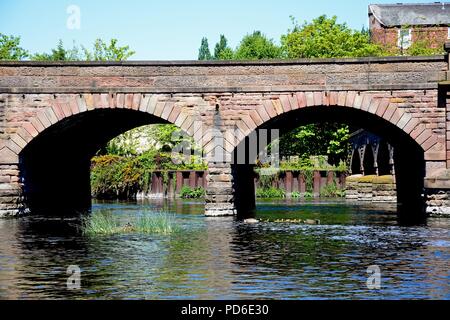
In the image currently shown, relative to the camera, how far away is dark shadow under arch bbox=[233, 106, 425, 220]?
3466cm

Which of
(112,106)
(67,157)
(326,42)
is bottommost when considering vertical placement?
(67,157)

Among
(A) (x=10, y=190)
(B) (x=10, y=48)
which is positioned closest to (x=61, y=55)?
(B) (x=10, y=48)

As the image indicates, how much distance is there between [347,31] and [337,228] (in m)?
40.8

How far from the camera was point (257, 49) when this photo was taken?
3450 inches

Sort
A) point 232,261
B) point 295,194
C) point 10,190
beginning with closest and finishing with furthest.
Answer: point 232,261 < point 10,190 < point 295,194

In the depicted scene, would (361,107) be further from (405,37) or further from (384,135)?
(405,37)

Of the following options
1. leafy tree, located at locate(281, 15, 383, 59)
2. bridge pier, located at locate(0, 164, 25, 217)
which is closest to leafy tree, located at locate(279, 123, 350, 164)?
leafy tree, located at locate(281, 15, 383, 59)

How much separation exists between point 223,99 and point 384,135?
439 inches

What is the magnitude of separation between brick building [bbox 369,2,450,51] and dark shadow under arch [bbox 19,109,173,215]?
1222 inches

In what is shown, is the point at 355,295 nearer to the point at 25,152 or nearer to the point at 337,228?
the point at 337,228

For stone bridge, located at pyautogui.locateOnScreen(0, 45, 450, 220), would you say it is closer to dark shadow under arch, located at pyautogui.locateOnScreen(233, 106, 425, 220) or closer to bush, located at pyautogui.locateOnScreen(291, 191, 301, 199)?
dark shadow under arch, located at pyautogui.locateOnScreen(233, 106, 425, 220)

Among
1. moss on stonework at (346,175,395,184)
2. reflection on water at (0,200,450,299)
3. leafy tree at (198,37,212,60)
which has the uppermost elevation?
leafy tree at (198,37,212,60)

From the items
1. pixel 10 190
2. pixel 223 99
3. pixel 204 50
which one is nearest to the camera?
pixel 223 99

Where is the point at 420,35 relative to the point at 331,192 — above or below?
above
